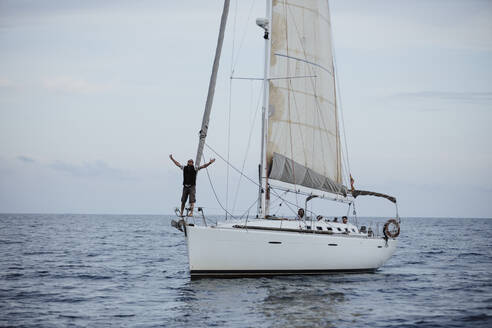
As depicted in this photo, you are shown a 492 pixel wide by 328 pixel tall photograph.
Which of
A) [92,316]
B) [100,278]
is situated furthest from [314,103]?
[92,316]

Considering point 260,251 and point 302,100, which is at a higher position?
point 302,100

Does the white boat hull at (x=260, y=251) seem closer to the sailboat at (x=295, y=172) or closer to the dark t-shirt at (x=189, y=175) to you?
the sailboat at (x=295, y=172)

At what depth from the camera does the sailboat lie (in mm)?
19875

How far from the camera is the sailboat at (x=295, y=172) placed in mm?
19875

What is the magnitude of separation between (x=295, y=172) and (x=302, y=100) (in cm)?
334

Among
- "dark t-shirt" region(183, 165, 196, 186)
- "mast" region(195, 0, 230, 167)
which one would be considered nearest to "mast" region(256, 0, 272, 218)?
"mast" region(195, 0, 230, 167)

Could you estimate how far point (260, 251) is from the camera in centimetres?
2006

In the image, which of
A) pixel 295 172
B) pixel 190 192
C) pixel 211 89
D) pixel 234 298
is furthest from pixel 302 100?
pixel 234 298

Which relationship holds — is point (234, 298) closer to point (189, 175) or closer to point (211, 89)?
point (189, 175)

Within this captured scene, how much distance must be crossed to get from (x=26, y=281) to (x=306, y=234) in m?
11.2

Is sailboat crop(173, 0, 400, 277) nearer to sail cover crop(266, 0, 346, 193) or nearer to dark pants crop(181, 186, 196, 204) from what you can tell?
sail cover crop(266, 0, 346, 193)

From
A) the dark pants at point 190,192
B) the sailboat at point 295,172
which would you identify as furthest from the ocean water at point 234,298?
the dark pants at point 190,192

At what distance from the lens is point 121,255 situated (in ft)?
114

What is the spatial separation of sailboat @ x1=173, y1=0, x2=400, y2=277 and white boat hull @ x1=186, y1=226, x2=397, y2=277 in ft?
0.11
